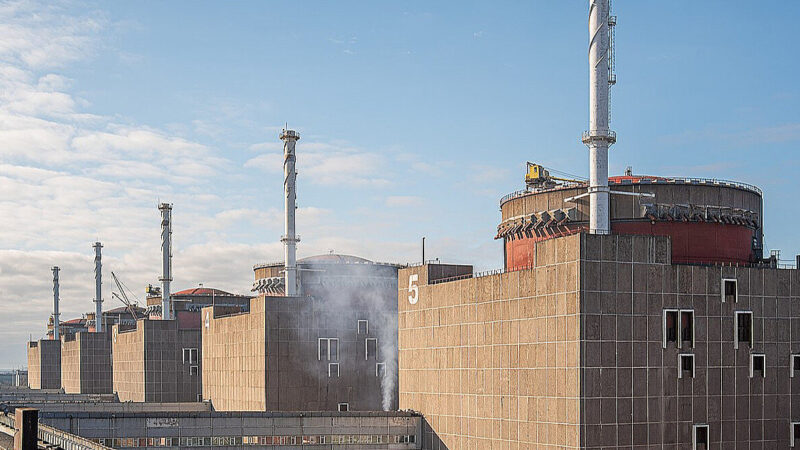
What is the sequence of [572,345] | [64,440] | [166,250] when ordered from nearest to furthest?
1. [64,440]
2. [572,345]
3. [166,250]

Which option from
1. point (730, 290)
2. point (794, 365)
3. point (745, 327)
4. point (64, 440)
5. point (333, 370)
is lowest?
point (333, 370)

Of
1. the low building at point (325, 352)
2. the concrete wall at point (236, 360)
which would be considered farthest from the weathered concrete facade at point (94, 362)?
the low building at point (325, 352)

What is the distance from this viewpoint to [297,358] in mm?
104562

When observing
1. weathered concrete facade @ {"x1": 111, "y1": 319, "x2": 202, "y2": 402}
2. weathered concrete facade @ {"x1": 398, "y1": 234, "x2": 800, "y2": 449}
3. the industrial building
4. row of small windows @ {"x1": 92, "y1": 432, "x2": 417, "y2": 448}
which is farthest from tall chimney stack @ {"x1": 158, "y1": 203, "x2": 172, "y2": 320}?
weathered concrete facade @ {"x1": 398, "y1": 234, "x2": 800, "y2": 449}

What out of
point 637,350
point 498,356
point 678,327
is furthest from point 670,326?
point 498,356

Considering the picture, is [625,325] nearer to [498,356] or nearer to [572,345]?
[572,345]

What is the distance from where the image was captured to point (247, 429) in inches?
3228

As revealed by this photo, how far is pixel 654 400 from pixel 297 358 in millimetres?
49877

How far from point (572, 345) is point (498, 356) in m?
9.73

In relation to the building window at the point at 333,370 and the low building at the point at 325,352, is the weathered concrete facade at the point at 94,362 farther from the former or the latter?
the building window at the point at 333,370

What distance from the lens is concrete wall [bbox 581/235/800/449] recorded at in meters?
62.5

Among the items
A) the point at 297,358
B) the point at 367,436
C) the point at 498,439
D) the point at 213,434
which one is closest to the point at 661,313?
the point at 498,439

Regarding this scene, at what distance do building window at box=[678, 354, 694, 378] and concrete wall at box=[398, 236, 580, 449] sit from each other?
305 inches

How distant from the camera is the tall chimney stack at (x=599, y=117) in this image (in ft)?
228
